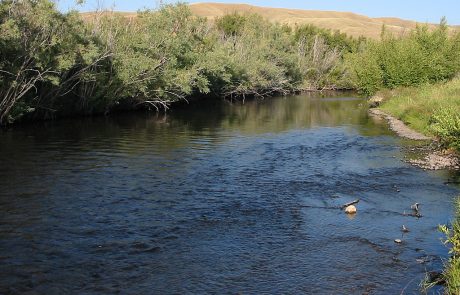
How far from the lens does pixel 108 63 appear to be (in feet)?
144

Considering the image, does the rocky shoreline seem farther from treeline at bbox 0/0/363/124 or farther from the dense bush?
treeline at bbox 0/0/363/124

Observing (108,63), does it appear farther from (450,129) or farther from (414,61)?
(414,61)

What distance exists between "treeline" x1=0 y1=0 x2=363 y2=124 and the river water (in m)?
4.83

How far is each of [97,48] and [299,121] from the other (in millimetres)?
19916

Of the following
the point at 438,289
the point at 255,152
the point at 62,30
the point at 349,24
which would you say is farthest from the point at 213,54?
the point at 349,24

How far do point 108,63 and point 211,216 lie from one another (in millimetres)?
28996

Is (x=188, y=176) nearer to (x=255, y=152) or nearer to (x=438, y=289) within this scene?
(x=255, y=152)

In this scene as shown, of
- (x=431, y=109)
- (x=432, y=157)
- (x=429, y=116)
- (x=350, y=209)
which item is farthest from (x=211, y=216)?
(x=431, y=109)

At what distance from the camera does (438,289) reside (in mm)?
12586

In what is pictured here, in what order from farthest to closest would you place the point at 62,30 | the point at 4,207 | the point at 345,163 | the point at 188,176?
the point at 62,30, the point at 345,163, the point at 188,176, the point at 4,207

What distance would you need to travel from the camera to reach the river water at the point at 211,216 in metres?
13.2

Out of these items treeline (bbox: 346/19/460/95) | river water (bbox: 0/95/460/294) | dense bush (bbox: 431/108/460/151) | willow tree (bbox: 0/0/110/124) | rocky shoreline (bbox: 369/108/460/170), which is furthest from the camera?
treeline (bbox: 346/19/460/95)

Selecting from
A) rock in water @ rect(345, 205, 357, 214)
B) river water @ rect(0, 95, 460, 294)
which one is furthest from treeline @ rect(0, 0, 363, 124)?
rock in water @ rect(345, 205, 357, 214)

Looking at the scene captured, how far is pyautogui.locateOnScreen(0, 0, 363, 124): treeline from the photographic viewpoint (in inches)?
1332
